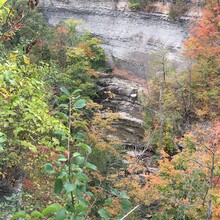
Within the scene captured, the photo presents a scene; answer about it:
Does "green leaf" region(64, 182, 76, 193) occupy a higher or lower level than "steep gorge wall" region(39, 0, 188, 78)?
higher

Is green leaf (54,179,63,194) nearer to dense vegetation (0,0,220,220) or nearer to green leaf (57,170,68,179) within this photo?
green leaf (57,170,68,179)

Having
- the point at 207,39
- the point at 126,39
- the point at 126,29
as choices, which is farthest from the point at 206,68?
the point at 126,29

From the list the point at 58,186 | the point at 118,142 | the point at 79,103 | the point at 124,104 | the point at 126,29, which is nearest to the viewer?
the point at 58,186

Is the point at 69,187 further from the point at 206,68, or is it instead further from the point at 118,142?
the point at 206,68

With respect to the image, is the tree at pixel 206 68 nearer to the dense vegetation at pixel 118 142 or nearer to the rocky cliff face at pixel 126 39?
the dense vegetation at pixel 118 142

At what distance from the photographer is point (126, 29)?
29234mm

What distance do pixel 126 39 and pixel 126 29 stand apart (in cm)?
135

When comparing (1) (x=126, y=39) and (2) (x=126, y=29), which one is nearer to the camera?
(1) (x=126, y=39)

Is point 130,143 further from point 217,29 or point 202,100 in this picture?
point 217,29

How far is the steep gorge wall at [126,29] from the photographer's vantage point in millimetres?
25828

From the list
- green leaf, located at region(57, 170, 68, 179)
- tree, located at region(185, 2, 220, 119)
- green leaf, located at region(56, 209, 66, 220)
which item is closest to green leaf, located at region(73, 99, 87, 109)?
green leaf, located at region(57, 170, 68, 179)

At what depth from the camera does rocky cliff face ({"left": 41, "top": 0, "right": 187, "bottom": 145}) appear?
20188 millimetres

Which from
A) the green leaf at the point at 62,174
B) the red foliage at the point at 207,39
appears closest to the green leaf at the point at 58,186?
the green leaf at the point at 62,174

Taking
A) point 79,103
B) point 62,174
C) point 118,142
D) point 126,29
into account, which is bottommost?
point 118,142
